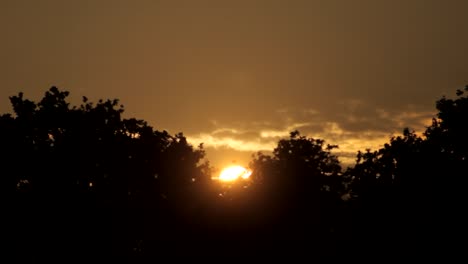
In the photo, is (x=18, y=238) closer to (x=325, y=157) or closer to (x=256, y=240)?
(x=256, y=240)

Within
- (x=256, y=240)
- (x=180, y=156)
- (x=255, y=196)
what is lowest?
(x=256, y=240)

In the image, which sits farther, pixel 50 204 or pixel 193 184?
pixel 193 184

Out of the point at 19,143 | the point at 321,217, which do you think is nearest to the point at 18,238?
the point at 19,143

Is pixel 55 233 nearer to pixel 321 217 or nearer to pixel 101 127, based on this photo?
pixel 101 127

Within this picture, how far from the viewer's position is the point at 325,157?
63125 millimetres

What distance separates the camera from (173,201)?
5147 centimetres

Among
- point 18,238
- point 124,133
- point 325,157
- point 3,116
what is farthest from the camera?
point 325,157

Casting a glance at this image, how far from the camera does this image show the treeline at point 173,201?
47.2 meters

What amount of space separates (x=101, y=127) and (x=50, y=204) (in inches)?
317

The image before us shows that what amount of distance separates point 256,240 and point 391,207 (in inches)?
471

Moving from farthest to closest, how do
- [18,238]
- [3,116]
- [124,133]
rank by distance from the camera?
[124,133], [3,116], [18,238]

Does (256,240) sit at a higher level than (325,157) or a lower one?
lower

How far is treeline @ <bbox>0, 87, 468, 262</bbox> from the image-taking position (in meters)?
47.2

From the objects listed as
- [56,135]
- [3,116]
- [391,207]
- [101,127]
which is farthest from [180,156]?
[391,207]
